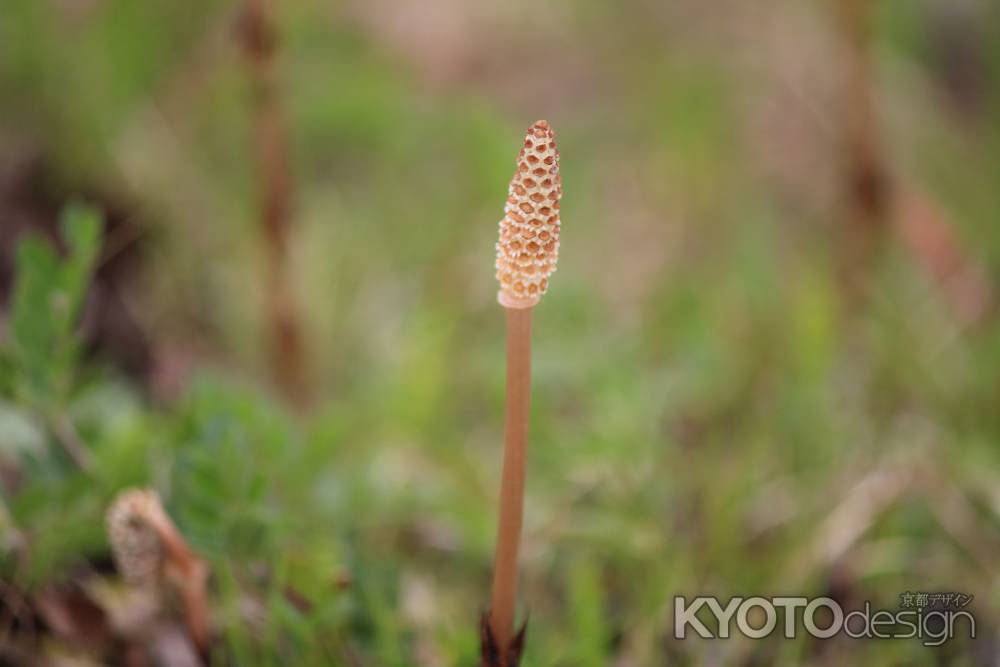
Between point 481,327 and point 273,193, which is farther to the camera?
point 481,327

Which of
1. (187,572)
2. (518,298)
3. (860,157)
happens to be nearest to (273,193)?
(187,572)

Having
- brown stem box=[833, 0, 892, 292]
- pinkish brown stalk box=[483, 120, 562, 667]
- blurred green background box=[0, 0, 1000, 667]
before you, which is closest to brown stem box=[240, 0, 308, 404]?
blurred green background box=[0, 0, 1000, 667]

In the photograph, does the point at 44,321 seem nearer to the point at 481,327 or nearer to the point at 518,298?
the point at 518,298

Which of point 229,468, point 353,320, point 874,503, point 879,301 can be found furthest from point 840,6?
point 229,468

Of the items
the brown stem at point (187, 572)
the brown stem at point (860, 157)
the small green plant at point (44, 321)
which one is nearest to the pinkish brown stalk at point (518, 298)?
the brown stem at point (187, 572)

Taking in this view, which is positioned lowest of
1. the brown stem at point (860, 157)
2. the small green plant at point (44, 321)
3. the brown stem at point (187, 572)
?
the brown stem at point (187, 572)

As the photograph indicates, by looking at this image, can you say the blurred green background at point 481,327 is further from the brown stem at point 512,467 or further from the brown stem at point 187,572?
the brown stem at point 512,467

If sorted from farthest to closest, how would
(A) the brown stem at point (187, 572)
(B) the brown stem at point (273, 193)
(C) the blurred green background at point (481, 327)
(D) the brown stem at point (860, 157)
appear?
1. (D) the brown stem at point (860, 157)
2. (B) the brown stem at point (273, 193)
3. (C) the blurred green background at point (481, 327)
4. (A) the brown stem at point (187, 572)
